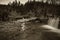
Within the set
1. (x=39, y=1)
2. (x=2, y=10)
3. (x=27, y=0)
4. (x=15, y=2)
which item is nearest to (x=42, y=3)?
(x=39, y=1)

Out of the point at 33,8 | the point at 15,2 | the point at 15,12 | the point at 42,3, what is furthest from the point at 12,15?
the point at 42,3

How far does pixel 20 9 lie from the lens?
50.9ft

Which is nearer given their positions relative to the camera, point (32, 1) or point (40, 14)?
point (40, 14)

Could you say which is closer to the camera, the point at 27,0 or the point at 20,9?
the point at 20,9

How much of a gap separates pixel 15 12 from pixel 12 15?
0.62 metres

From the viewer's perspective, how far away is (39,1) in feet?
53.5

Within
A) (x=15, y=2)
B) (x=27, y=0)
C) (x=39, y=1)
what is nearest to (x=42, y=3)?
(x=39, y=1)

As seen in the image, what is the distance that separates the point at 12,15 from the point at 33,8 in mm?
2979

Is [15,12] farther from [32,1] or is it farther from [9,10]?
[32,1]

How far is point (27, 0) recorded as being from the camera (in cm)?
1658

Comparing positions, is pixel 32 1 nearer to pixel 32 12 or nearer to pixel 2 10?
pixel 32 12

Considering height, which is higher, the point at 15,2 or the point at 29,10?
the point at 15,2

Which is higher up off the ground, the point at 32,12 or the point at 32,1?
the point at 32,1

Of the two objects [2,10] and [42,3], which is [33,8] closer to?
[42,3]
